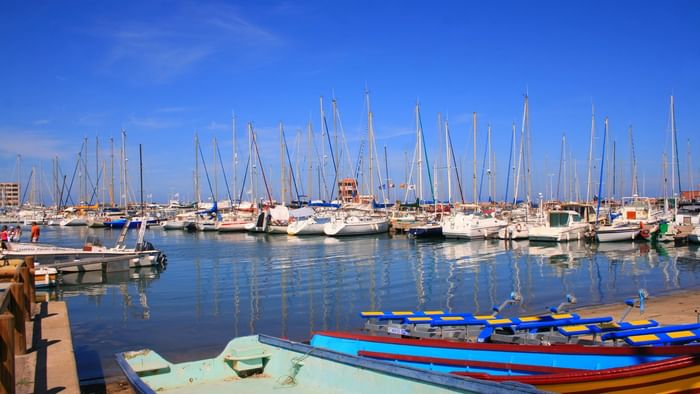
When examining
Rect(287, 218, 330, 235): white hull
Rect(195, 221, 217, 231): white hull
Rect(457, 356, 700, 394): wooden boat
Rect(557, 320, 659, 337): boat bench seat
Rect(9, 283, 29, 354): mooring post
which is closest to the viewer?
Rect(457, 356, 700, 394): wooden boat

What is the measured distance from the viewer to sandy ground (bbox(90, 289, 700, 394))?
1563cm

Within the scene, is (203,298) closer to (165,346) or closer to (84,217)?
(165,346)

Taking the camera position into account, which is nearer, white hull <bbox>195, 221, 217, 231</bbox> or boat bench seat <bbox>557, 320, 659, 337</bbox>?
boat bench seat <bbox>557, 320, 659, 337</bbox>

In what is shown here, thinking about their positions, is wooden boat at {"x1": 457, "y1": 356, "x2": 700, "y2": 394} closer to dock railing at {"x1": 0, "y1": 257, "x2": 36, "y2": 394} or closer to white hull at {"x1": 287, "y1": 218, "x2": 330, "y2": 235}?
dock railing at {"x1": 0, "y1": 257, "x2": 36, "y2": 394}

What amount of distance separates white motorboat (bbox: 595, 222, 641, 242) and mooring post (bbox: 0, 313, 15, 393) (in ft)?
158

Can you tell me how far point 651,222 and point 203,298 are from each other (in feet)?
147

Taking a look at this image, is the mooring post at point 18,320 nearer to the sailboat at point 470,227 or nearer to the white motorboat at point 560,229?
the white motorboat at point 560,229

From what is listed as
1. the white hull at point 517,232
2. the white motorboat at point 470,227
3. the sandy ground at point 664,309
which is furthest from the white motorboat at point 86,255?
the white hull at point 517,232

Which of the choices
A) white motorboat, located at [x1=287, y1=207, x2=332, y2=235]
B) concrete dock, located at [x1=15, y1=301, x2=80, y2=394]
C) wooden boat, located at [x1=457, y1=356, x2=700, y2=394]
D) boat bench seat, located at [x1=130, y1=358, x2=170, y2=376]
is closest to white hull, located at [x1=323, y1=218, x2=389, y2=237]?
white motorboat, located at [x1=287, y1=207, x2=332, y2=235]

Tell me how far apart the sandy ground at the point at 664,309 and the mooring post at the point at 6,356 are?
1396 centimetres

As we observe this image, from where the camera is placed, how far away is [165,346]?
1495cm

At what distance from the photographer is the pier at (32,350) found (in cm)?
582

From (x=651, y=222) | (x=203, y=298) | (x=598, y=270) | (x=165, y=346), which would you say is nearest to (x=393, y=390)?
(x=165, y=346)

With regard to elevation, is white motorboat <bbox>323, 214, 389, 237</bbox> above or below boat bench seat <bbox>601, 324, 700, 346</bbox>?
above
